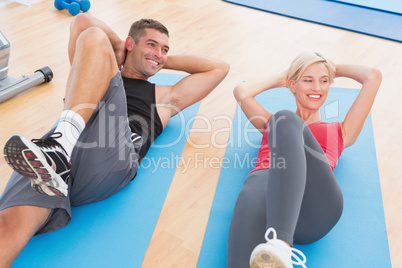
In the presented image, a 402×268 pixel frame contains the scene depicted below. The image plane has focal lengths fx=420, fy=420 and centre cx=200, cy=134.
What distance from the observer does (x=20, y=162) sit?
4.49 ft

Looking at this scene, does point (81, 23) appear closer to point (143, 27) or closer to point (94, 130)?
point (143, 27)

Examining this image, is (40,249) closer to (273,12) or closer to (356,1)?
(273,12)

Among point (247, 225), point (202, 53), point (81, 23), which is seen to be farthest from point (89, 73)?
point (202, 53)

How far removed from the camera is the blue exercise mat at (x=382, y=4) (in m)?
4.14

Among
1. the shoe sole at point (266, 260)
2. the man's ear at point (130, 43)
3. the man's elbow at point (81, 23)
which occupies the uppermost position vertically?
the man's elbow at point (81, 23)

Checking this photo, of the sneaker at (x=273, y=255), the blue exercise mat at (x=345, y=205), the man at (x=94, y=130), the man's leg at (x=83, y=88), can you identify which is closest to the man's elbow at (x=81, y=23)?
the man at (x=94, y=130)

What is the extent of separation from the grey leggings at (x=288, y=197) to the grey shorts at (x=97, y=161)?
0.56 m

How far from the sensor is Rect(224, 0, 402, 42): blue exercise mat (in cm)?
371

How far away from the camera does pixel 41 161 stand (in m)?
1.36

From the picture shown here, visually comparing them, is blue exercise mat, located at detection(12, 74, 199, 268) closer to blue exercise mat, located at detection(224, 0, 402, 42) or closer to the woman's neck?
the woman's neck

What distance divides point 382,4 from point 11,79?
3.57 meters

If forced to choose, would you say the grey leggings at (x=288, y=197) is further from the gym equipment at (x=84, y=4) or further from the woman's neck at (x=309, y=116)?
the gym equipment at (x=84, y=4)

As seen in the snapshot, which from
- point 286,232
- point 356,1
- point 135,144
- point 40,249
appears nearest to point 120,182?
point 135,144

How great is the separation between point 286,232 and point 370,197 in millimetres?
902
